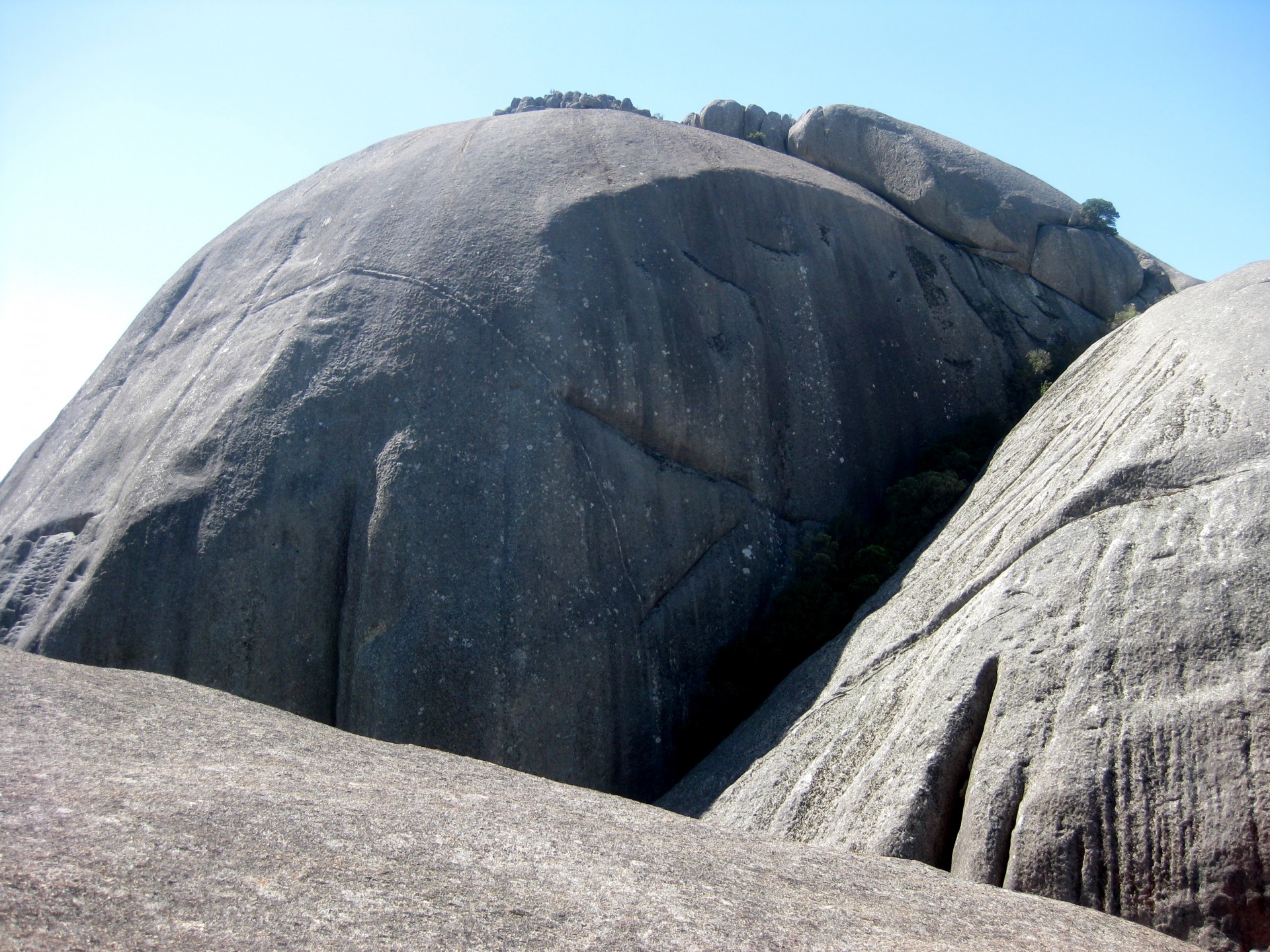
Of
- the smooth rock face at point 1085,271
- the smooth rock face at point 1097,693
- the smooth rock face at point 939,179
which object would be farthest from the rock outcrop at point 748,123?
the smooth rock face at point 1097,693

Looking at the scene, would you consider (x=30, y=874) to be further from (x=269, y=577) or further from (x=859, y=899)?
(x=269, y=577)

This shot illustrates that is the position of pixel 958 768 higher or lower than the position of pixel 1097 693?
lower

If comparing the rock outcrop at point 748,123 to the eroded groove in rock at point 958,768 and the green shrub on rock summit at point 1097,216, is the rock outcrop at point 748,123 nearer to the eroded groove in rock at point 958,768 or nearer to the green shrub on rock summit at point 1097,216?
the green shrub on rock summit at point 1097,216

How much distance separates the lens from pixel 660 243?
13.6 metres

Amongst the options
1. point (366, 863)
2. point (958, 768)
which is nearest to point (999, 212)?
point (958, 768)

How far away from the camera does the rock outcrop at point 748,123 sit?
1823 centimetres

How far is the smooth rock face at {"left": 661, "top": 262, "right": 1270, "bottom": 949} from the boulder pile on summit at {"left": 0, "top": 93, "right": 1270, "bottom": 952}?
0.03m

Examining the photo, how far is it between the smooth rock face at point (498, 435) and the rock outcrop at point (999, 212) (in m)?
1.50

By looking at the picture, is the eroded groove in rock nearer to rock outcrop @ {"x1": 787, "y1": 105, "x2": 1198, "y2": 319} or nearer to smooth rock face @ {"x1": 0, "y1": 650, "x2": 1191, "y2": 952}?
smooth rock face @ {"x1": 0, "y1": 650, "x2": 1191, "y2": 952}

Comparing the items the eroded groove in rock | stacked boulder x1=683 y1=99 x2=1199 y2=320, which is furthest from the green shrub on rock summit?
the eroded groove in rock

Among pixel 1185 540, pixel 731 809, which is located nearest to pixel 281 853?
pixel 731 809

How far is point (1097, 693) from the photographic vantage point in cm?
685

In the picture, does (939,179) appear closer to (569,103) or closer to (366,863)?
(569,103)

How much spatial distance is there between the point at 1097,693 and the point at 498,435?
6989mm
